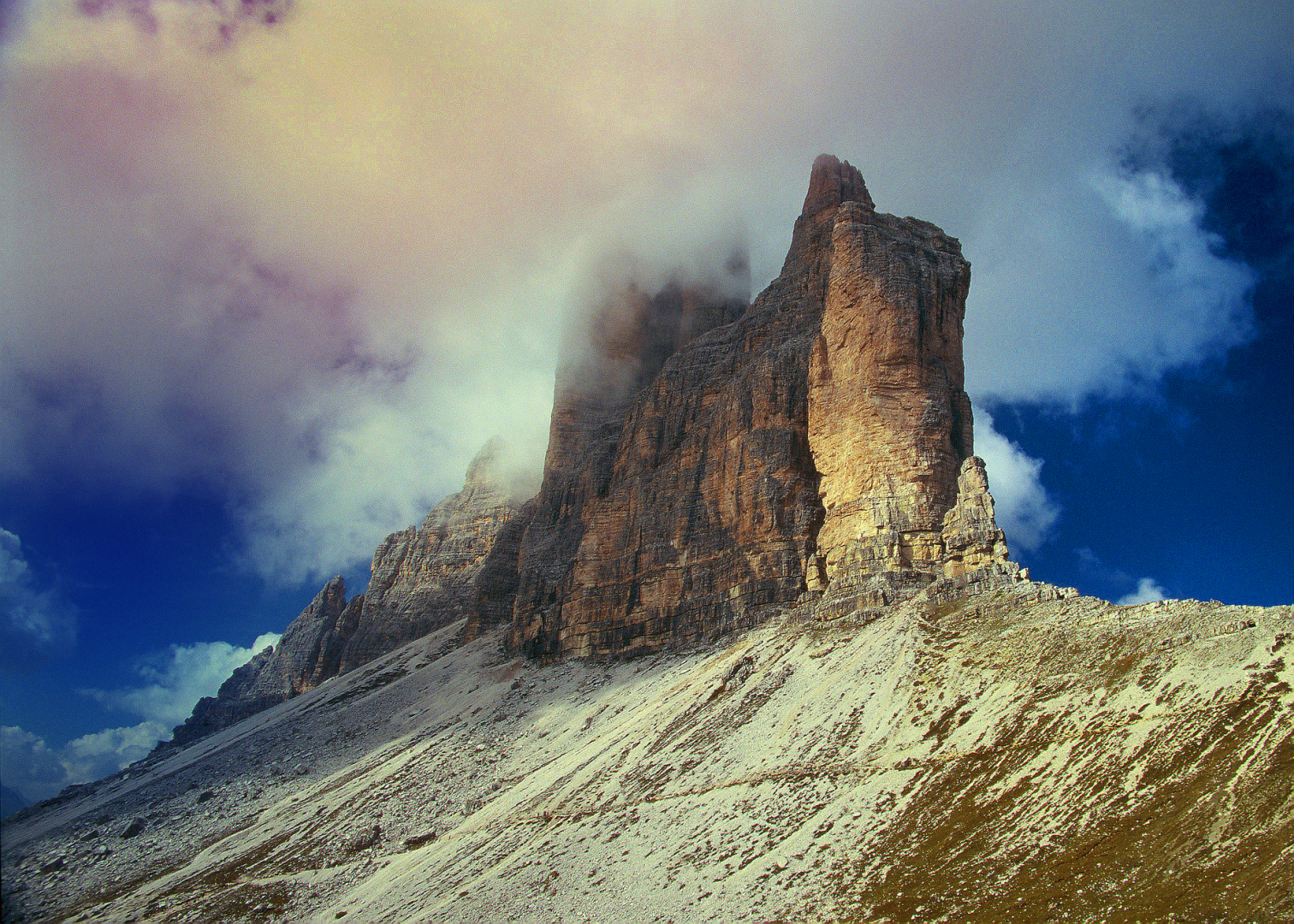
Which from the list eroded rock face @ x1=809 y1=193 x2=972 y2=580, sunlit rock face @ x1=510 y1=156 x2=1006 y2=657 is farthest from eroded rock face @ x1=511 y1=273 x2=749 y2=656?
eroded rock face @ x1=809 y1=193 x2=972 y2=580

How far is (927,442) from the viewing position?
65875mm

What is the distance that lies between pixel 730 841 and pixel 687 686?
25257 millimetres

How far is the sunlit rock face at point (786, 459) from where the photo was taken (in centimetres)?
6694

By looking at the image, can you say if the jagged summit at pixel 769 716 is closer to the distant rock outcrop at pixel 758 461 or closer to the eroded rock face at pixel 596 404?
the distant rock outcrop at pixel 758 461

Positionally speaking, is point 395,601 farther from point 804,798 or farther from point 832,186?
point 804,798

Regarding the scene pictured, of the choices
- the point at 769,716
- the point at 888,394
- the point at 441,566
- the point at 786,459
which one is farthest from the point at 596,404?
the point at 769,716

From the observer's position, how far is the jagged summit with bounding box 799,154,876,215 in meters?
96.9

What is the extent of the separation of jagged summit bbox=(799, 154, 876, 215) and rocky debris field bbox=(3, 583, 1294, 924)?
173ft

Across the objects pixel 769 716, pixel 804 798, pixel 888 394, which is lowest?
pixel 804 798

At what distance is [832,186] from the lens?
9769cm

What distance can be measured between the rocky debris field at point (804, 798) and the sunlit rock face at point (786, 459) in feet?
26.1

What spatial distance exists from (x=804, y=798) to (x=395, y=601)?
108212 millimetres

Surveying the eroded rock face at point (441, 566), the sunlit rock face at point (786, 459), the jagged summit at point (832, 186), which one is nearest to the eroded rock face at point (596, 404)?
the sunlit rock face at point (786, 459)

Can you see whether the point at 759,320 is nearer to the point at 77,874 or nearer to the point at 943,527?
the point at 943,527
